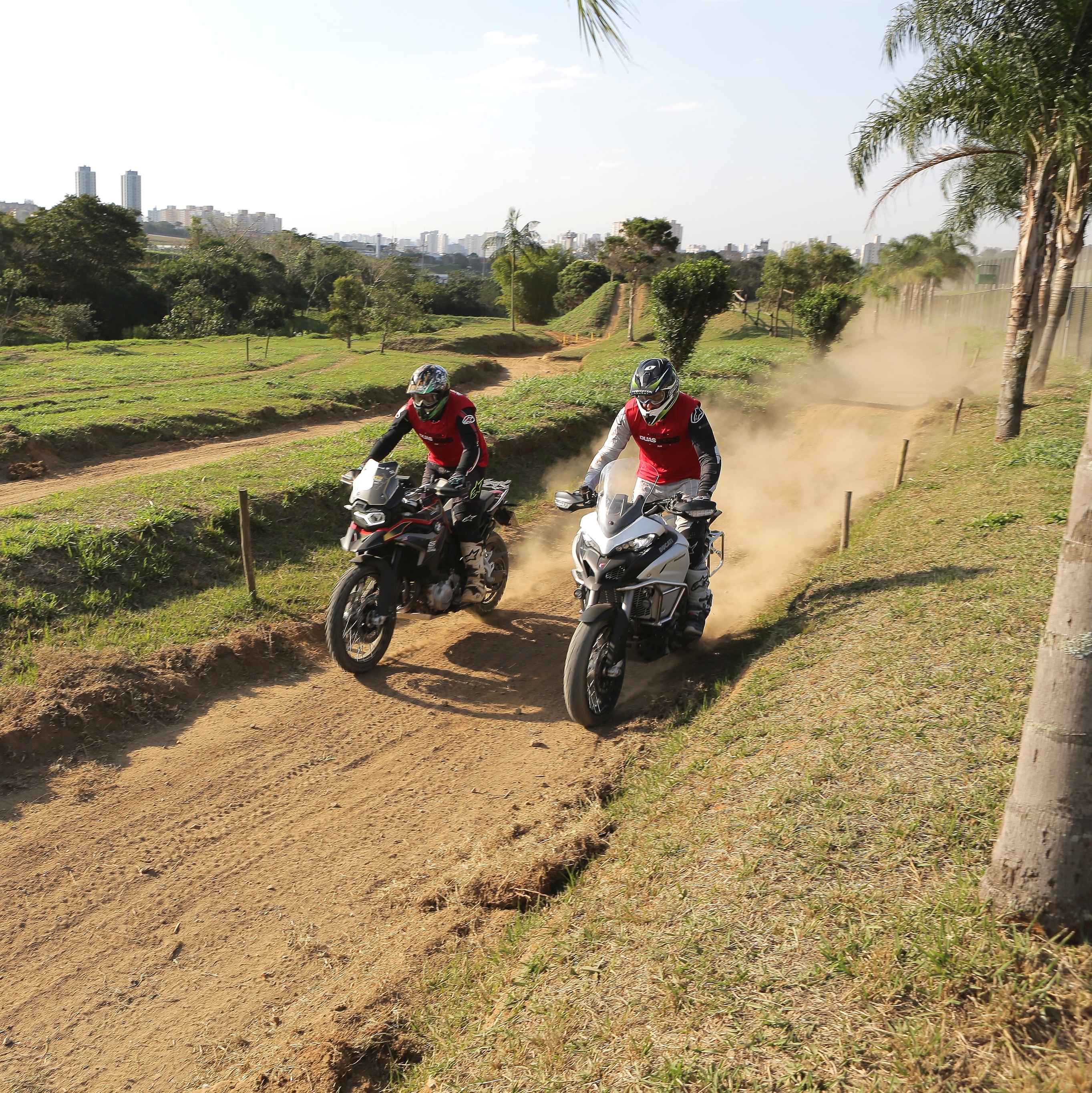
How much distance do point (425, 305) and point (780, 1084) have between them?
74.6 metres

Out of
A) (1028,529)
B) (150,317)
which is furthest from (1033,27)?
(150,317)

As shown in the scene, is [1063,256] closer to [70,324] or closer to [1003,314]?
[1003,314]

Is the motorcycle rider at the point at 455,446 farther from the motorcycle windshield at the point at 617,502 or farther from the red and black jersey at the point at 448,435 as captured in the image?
the motorcycle windshield at the point at 617,502

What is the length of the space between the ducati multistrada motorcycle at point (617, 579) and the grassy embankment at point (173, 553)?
10.8 ft

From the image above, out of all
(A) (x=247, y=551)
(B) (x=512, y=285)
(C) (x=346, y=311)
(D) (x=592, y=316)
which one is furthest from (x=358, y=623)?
(D) (x=592, y=316)

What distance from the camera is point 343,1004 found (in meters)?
3.91

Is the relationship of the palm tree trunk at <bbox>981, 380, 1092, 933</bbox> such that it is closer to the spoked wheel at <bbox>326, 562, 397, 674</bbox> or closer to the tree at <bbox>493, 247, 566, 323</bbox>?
the spoked wheel at <bbox>326, 562, 397, 674</bbox>

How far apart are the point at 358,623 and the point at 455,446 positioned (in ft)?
7.14

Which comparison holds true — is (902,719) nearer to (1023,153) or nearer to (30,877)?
(30,877)

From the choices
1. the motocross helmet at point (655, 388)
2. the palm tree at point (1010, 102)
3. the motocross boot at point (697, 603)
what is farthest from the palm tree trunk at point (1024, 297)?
the motocross boot at point (697, 603)

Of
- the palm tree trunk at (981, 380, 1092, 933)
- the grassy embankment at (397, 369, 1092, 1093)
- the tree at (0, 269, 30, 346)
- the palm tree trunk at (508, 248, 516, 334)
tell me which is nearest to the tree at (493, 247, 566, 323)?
the palm tree trunk at (508, 248, 516, 334)

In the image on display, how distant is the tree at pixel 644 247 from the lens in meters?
55.7

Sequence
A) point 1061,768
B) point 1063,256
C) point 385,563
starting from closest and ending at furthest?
point 1061,768 → point 385,563 → point 1063,256

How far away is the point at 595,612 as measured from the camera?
631cm
